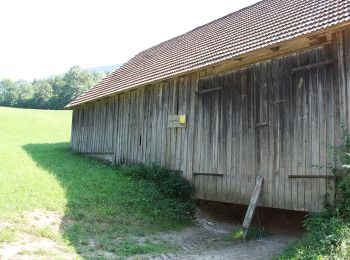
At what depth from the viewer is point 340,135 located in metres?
7.79

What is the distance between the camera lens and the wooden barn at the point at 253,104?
8.15m

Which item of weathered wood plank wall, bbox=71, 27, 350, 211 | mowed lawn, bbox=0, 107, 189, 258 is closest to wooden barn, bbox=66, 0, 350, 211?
weathered wood plank wall, bbox=71, 27, 350, 211

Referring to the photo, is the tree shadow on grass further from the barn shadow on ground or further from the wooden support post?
the wooden support post

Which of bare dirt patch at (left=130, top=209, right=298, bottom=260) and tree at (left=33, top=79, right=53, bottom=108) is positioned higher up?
tree at (left=33, top=79, right=53, bottom=108)

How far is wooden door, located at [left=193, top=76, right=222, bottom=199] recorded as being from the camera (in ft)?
35.6

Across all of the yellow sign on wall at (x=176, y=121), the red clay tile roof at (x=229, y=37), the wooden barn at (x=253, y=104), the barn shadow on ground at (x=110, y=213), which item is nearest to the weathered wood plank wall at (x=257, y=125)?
the wooden barn at (x=253, y=104)

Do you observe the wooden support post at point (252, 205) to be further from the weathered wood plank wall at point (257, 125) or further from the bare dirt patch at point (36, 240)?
the bare dirt patch at point (36, 240)

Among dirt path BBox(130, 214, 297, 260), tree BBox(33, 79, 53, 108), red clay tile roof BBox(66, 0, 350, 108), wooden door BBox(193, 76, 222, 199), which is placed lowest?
dirt path BBox(130, 214, 297, 260)

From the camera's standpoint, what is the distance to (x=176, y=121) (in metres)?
12.4

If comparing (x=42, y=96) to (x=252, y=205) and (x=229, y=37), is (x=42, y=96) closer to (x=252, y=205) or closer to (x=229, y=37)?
(x=229, y=37)

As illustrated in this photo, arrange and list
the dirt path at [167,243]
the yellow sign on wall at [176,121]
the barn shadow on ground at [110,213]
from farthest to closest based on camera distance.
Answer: the yellow sign on wall at [176,121] → the barn shadow on ground at [110,213] → the dirt path at [167,243]

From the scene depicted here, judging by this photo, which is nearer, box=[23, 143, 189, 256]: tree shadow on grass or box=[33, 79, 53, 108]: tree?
box=[23, 143, 189, 256]: tree shadow on grass

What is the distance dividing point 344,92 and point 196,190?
17.5ft

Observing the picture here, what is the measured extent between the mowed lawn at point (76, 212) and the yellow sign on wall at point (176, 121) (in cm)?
Result: 218
